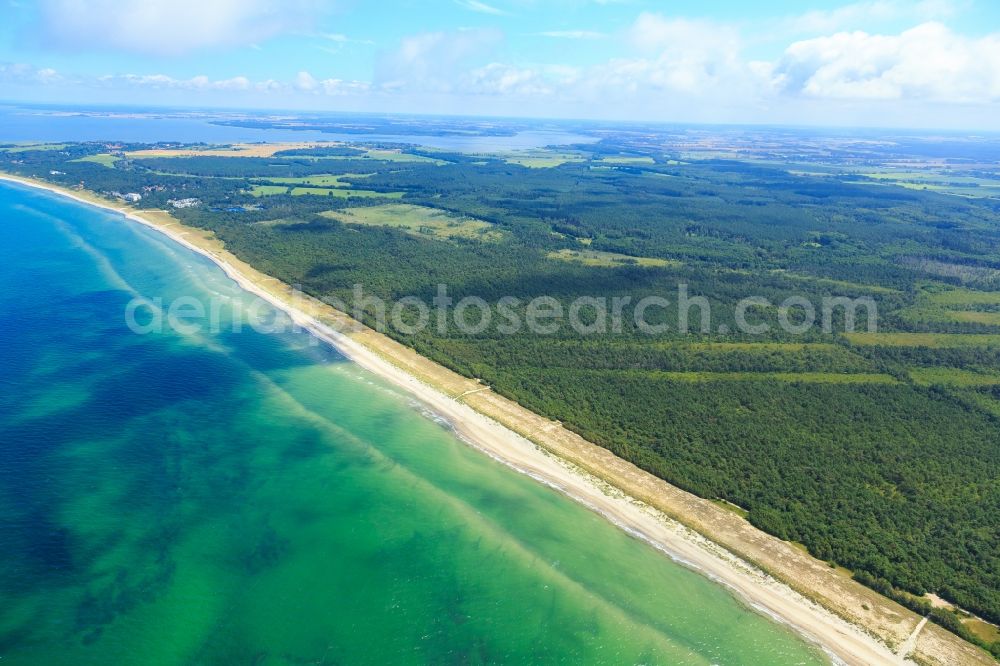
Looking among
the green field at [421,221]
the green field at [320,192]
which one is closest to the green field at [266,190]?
the green field at [320,192]

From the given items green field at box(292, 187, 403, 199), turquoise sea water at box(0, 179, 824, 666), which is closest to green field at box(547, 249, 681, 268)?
turquoise sea water at box(0, 179, 824, 666)

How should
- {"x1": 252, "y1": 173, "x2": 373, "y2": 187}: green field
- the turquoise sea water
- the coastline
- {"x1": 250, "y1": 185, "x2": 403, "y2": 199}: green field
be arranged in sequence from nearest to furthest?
the turquoise sea water < the coastline < {"x1": 250, "y1": 185, "x2": 403, "y2": 199}: green field < {"x1": 252, "y1": 173, "x2": 373, "y2": 187}: green field

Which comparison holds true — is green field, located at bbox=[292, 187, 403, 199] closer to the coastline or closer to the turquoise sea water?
the coastline

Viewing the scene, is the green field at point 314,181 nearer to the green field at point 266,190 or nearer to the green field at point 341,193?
the green field at point 341,193

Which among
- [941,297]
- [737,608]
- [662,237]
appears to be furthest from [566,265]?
[737,608]

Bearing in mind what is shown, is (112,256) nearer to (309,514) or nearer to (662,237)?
(309,514)

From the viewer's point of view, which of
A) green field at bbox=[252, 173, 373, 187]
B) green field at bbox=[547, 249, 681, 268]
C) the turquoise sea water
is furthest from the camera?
green field at bbox=[252, 173, 373, 187]

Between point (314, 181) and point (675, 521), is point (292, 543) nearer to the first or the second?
point (675, 521)
